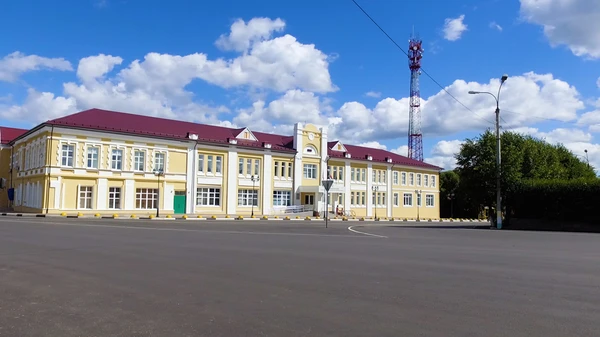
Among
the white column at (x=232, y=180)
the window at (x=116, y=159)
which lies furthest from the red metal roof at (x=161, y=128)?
the window at (x=116, y=159)

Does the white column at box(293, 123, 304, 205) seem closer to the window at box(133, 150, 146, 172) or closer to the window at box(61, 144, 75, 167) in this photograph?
the window at box(133, 150, 146, 172)

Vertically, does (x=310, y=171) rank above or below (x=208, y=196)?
above

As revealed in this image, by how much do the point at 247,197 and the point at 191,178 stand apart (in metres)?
7.57

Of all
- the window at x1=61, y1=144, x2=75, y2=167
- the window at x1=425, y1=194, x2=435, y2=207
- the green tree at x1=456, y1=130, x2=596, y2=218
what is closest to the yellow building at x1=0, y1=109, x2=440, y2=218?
the window at x1=61, y1=144, x2=75, y2=167

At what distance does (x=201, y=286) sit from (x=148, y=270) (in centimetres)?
229

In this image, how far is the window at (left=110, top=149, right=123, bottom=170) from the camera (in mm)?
47750

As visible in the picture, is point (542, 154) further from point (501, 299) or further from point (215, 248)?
point (501, 299)

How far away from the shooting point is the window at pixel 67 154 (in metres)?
44.8

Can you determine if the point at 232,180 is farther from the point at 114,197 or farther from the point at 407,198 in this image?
the point at 407,198

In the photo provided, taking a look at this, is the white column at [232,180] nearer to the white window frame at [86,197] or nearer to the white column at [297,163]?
the white column at [297,163]

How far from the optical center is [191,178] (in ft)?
174

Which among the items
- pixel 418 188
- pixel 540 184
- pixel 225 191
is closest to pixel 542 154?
pixel 540 184

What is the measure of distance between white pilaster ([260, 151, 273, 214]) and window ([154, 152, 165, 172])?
12.3m

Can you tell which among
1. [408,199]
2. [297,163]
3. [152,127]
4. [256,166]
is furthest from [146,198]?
[408,199]
